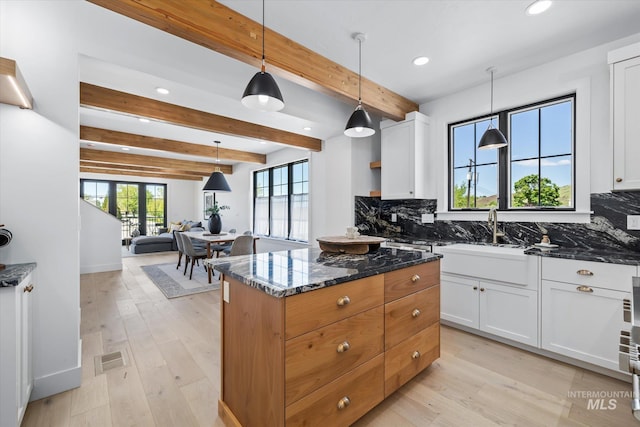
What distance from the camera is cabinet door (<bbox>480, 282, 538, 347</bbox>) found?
98.4 inches

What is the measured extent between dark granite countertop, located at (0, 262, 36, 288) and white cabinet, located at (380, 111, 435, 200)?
3522 millimetres

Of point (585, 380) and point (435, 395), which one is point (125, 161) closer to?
point (435, 395)

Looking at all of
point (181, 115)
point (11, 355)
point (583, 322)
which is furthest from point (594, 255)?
point (181, 115)

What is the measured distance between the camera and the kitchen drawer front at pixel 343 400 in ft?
4.50

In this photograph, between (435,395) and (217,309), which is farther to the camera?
(217,309)

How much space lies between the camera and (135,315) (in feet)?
11.4

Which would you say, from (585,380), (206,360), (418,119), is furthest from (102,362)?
(418,119)

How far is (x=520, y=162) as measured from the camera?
3129 mm

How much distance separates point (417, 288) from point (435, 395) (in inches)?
29.2

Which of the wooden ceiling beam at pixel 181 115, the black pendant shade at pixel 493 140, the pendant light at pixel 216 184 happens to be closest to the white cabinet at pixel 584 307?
the black pendant shade at pixel 493 140

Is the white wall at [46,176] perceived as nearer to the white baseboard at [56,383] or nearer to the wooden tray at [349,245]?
the white baseboard at [56,383]

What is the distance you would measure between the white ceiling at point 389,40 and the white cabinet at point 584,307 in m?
1.89

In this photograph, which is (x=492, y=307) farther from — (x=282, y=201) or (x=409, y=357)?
(x=282, y=201)

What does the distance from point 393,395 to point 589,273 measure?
5.81ft
